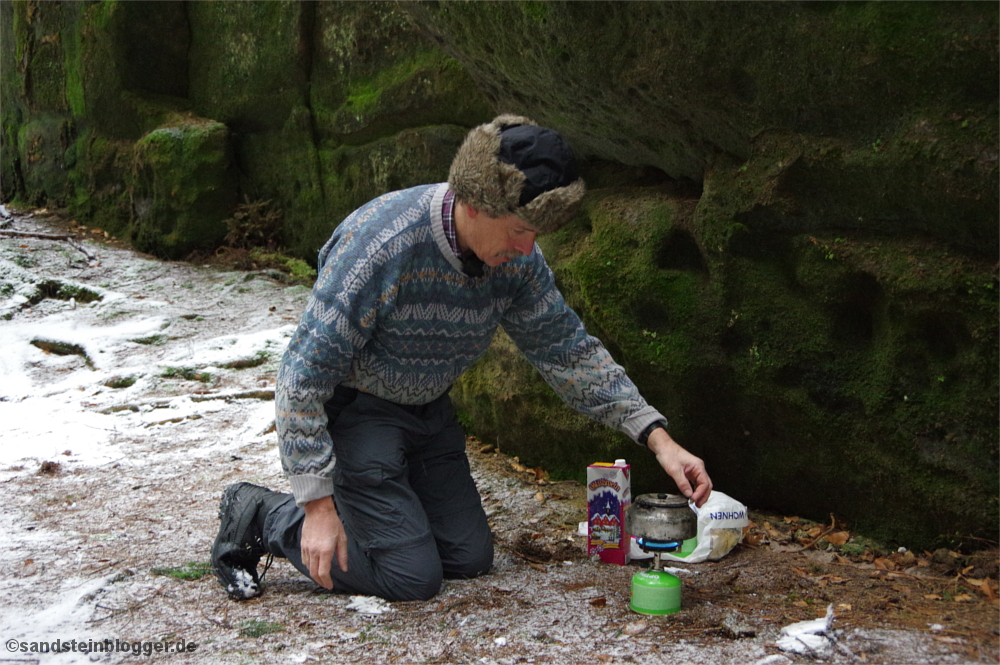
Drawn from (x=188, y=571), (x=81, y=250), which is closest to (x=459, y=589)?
(x=188, y=571)

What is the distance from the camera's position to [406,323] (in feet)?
9.00

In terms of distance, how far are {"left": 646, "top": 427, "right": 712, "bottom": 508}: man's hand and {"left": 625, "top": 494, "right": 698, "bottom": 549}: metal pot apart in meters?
0.04

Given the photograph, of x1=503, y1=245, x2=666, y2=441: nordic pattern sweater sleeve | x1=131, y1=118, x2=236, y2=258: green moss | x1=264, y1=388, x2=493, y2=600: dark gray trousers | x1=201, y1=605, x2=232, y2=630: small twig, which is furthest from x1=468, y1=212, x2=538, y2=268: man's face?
x1=131, y1=118, x2=236, y2=258: green moss

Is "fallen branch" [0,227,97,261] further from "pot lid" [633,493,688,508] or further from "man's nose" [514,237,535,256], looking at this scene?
"pot lid" [633,493,688,508]

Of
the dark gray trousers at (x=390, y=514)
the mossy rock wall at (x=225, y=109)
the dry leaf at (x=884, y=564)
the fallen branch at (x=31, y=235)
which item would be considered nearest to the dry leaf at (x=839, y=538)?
the dry leaf at (x=884, y=564)

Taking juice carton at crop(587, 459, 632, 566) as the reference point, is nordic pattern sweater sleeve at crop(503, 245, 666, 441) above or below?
above

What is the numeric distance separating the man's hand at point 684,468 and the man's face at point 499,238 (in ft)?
2.44

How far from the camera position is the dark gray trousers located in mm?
2795

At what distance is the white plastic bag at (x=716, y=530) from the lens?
3.15 m

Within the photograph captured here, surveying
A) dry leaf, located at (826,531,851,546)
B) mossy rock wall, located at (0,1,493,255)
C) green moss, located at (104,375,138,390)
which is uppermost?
mossy rock wall, located at (0,1,493,255)

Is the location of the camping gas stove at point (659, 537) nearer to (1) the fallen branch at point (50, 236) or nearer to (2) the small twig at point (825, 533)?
(2) the small twig at point (825, 533)

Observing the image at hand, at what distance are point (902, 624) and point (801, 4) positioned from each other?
1968mm

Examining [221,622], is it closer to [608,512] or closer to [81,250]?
[608,512]

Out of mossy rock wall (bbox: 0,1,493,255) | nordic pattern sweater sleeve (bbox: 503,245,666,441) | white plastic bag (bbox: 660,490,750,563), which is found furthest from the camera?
mossy rock wall (bbox: 0,1,493,255)
